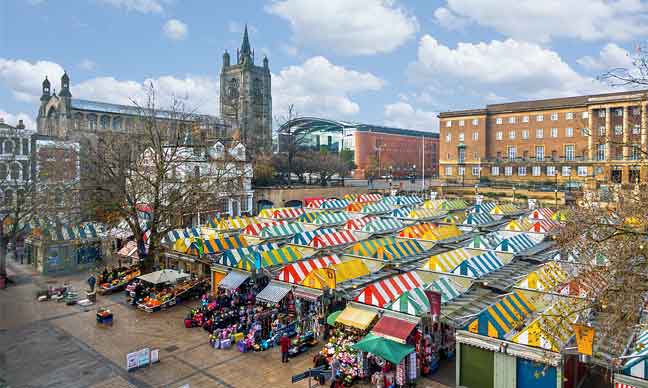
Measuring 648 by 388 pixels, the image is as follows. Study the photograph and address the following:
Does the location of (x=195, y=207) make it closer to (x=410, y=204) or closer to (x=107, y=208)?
(x=107, y=208)

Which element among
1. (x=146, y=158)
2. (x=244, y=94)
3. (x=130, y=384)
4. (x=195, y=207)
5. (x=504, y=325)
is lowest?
(x=130, y=384)

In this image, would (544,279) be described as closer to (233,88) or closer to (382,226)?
(382,226)

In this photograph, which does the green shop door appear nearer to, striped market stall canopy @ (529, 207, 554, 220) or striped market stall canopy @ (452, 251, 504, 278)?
striped market stall canopy @ (452, 251, 504, 278)

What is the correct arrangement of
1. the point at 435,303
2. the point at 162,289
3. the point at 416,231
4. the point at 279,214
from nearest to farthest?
the point at 435,303
the point at 162,289
the point at 416,231
the point at 279,214

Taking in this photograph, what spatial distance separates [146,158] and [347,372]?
57.5 ft

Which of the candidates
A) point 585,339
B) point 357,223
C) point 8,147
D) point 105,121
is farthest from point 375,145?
point 585,339

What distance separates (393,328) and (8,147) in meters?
18.5

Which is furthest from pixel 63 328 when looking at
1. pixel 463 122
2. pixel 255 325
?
pixel 463 122

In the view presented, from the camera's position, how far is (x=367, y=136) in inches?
4026

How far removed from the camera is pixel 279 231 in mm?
26188

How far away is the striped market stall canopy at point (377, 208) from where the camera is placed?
37062 millimetres

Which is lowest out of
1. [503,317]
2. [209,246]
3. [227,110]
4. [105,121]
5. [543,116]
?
[503,317]

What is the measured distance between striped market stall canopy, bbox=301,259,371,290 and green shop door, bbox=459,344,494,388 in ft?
16.4

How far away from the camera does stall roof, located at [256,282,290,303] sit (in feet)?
52.5
